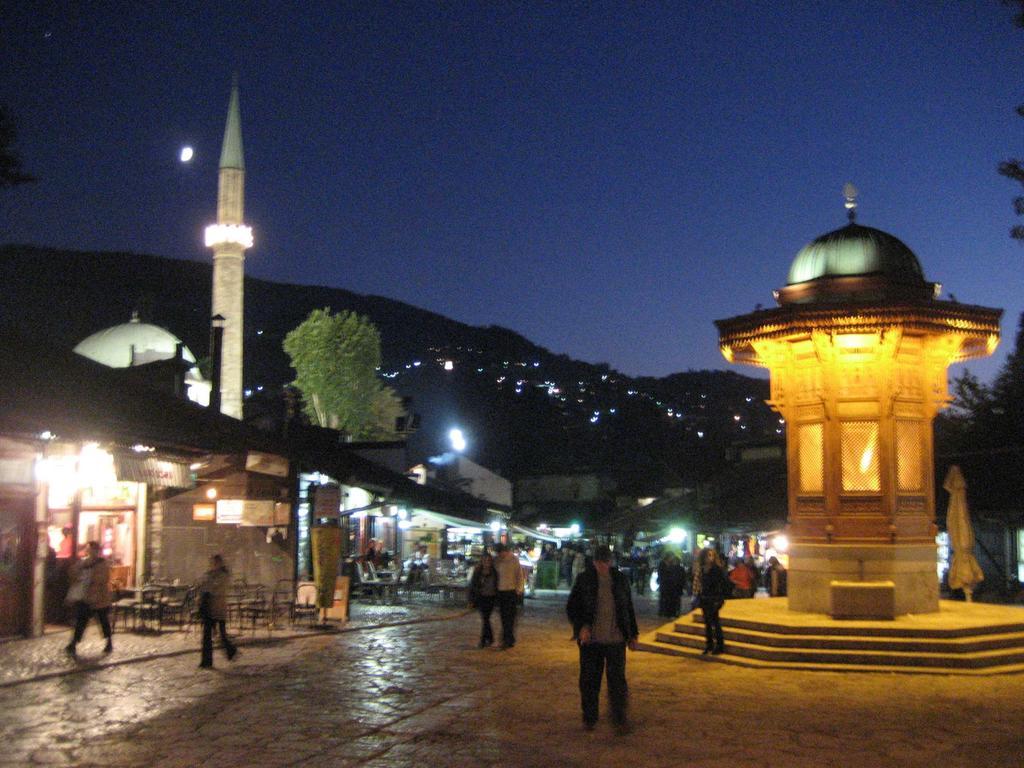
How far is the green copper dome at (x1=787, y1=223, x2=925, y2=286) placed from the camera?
16906 mm

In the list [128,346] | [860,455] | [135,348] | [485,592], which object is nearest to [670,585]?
[485,592]

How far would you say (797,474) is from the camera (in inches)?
675

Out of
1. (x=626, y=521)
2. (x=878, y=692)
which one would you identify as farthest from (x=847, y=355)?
(x=626, y=521)

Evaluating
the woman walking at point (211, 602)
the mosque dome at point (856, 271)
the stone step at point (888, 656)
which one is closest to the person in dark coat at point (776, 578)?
the mosque dome at point (856, 271)


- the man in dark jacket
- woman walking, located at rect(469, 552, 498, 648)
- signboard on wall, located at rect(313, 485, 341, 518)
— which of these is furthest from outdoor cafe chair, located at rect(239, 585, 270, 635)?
the man in dark jacket

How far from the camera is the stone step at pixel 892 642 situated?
45.4 ft

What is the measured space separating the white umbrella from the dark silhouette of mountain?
3188cm

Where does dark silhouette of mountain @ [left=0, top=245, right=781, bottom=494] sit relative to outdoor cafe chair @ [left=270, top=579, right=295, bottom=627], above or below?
above

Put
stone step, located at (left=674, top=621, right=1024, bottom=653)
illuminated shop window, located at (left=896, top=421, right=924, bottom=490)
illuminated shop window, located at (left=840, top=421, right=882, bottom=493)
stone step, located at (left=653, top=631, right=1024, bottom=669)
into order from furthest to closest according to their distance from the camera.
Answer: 1. illuminated shop window, located at (left=896, top=421, right=924, bottom=490)
2. illuminated shop window, located at (left=840, top=421, right=882, bottom=493)
3. stone step, located at (left=674, top=621, right=1024, bottom=653)
4. stone step, located at (left=653, top=631, right=1024, bottom=669)

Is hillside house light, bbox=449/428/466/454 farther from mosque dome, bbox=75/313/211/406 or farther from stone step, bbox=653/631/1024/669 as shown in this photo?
stone step, bbox=653/631/1024/669

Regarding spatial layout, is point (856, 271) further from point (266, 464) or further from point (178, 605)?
point (178, 605)

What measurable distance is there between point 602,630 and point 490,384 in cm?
8474

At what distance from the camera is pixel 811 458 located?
17.0m

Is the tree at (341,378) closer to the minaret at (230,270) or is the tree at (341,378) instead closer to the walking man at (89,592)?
the minaret at (230,270)
